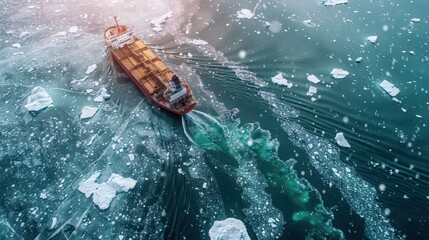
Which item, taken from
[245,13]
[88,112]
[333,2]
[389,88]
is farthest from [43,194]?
[333,2]

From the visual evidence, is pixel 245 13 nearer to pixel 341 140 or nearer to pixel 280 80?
pixel 280 80

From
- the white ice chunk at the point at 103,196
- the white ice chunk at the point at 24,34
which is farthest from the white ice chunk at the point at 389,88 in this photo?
the white ice chunk at the point at 24,34

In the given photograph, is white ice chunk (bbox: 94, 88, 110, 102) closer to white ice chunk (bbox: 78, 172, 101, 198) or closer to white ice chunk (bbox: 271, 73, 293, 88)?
white ice chunk (bbox: 78, 172, 101, 198)

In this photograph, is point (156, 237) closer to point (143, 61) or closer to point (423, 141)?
point (143, 61)

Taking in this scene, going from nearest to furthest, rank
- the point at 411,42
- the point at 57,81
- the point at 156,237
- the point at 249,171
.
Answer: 1. the point at 156,237
2. the point at 249,171
3. the point at 57,81
4. the point at 411,42

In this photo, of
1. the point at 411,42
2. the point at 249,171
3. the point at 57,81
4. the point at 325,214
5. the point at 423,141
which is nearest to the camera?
the point at 325,214

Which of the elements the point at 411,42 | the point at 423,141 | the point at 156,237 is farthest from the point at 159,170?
the point at 411,42
